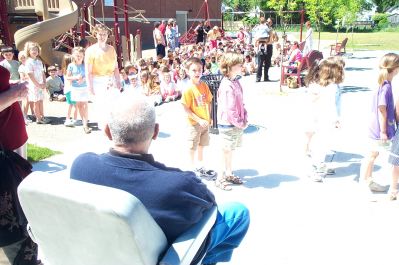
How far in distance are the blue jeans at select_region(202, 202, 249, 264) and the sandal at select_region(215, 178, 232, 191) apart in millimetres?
1803

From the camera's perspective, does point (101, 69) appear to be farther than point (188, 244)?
Yes

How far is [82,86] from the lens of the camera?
6.88m

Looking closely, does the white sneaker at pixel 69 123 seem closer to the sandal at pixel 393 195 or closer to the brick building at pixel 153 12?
the sandal at pixel 393 195

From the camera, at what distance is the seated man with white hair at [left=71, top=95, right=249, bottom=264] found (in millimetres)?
1945

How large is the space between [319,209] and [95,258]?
270 centimetres

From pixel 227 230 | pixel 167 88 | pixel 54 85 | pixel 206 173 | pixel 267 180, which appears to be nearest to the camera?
pixel 227 230

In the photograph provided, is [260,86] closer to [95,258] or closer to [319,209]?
[319,209]

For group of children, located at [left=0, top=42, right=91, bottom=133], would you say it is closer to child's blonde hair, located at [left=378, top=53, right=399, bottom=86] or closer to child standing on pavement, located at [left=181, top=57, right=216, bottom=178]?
child standing on pavement, located at [left=181, top=57, right=216, bottom=178]

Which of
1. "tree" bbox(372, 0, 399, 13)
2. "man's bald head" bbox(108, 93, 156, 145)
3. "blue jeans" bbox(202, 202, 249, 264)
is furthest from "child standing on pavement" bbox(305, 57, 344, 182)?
"tree" bbox(372, 0, 399, 13)

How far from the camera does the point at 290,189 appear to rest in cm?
446

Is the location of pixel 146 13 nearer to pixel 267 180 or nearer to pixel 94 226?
pixel 267 180

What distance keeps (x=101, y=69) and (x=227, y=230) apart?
4290 mm

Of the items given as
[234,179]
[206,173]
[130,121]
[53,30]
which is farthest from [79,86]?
[53,30]

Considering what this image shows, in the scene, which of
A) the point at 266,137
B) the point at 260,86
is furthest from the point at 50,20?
the point at 266,137
